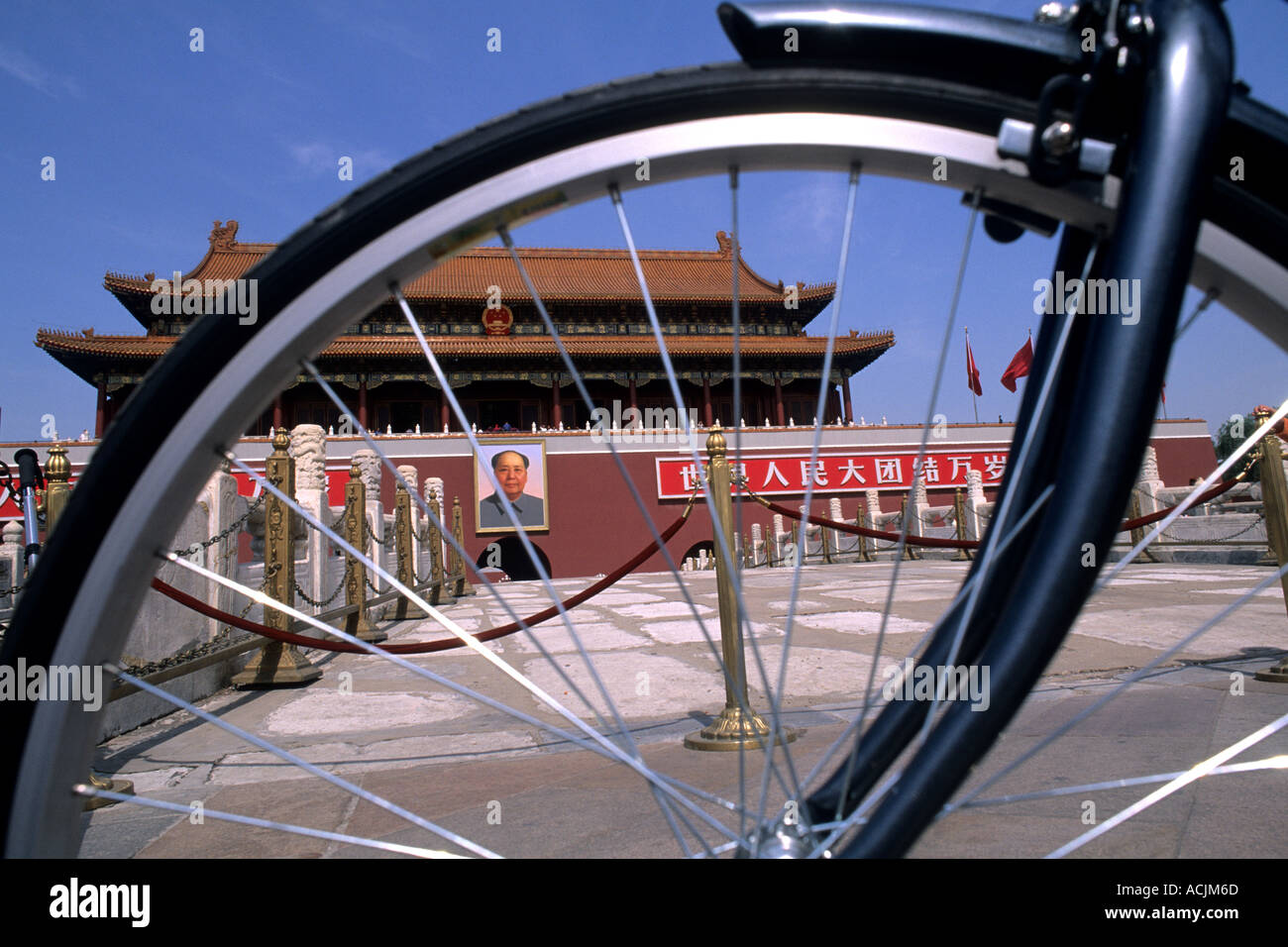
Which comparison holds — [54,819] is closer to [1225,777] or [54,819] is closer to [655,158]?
[655,158]

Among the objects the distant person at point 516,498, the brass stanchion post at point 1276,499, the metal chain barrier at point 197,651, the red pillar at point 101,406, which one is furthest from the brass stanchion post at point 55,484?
the red pillar at point 101,406

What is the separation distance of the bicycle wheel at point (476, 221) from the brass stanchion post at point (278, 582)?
3346mm

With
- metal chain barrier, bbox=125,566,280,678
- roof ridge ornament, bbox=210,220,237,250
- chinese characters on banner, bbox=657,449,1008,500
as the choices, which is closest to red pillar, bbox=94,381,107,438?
roof ridge ornament, bbox=210,220,237,250

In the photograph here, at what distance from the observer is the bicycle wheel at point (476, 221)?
34.8 inches

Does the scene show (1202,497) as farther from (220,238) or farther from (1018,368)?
(220,238)

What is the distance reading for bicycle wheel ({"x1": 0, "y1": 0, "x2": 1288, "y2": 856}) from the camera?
2.90ft

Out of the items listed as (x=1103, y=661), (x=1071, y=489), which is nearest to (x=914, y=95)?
(x=1071, y=489)

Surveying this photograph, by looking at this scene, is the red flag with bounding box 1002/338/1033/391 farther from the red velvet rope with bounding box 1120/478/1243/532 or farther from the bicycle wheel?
the bicycle wheel

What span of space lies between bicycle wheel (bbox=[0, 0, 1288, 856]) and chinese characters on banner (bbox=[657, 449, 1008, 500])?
60.4 ft

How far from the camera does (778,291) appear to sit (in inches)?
1032

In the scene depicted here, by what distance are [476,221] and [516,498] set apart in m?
19.0

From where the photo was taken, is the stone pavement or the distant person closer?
the stone pavement

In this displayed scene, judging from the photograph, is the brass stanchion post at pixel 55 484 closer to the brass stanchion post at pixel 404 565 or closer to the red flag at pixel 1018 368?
the brass stanchion post at pixel 404 565

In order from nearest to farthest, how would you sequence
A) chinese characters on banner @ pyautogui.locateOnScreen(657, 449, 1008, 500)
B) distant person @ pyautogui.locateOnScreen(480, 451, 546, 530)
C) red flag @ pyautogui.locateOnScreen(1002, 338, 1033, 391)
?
1. red flag @ pyautogui.locateOnScreen(1002, 338, 1033, 391)
2. distant person @ pyautogui.locateOnScreen(480, 451, 546, 530)
3. chinese characters on banner @ pyautogui.locateOnScreen(657, 449, 1008, 500)
